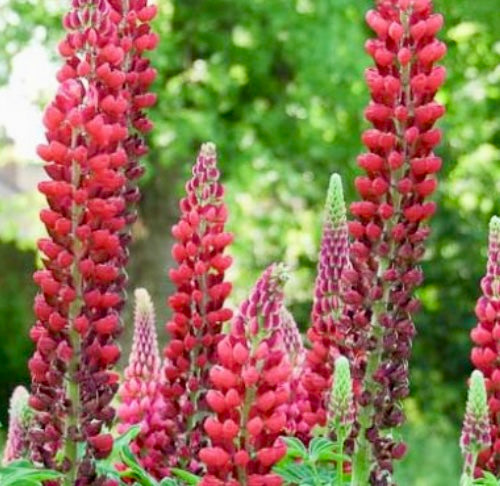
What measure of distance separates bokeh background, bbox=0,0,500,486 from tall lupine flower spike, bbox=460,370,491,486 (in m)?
11.2

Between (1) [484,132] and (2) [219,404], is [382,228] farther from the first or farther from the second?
(1) [484,132]

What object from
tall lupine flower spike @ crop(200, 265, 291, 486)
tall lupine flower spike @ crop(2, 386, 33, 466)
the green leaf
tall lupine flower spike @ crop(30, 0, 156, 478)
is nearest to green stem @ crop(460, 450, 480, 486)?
the green leaf

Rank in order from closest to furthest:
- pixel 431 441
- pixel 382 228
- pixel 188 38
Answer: pixel 382 228 < pixel 431 441 < pixel 188 38

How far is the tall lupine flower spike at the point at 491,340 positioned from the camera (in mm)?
2957

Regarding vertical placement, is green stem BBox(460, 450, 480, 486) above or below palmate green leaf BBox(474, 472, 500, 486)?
above

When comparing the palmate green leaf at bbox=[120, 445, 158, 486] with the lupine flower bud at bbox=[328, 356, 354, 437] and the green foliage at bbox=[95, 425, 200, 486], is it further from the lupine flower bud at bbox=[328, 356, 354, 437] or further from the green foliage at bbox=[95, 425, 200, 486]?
the lupine flower bud at bbox=[328, 356, 354, 437]

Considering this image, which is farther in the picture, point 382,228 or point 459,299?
point 459,299

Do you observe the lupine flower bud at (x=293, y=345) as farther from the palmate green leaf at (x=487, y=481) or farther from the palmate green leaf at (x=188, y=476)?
the palmate green leaf at (x=188, y=476)

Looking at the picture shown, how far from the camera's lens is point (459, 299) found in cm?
1823

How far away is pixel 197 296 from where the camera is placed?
9.39 ft

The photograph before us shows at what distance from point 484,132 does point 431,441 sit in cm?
459

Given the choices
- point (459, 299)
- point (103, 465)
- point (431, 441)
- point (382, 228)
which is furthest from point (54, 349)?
point (459, 299)

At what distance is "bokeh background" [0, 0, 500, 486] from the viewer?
15617 mm

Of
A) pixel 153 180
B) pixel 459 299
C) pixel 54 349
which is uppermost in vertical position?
pixel 153 180
